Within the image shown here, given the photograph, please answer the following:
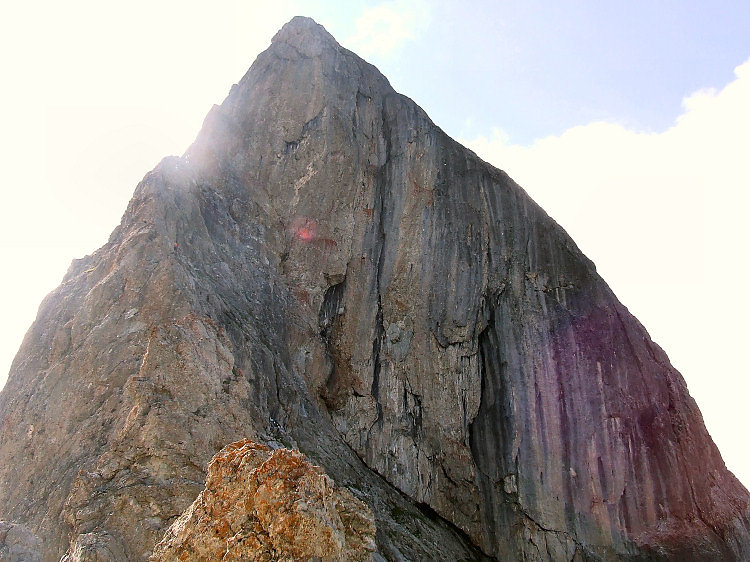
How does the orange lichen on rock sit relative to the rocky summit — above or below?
below

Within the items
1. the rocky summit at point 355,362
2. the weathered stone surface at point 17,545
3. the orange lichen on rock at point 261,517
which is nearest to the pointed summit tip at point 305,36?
the rocky summit at point 355,362

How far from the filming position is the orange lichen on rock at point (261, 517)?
10.8 metres

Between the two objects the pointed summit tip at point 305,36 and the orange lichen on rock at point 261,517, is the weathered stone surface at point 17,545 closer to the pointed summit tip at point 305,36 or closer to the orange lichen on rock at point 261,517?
the orange lichen on rock at point 261,517

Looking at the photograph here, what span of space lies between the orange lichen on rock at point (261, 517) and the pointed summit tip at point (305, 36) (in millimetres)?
26980

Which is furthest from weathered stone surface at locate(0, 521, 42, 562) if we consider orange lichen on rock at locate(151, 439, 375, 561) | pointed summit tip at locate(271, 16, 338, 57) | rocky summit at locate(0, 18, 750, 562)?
pointed summit tip at locate(271, 16, 338, 57)

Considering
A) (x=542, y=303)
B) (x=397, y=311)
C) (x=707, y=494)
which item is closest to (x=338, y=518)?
(x=397, y=311)

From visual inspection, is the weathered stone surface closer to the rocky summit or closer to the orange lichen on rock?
the rocky summit

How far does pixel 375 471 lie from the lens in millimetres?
24859

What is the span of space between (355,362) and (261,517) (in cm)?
1583

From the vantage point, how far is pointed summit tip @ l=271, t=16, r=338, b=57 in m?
33.5

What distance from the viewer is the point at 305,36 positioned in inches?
1344

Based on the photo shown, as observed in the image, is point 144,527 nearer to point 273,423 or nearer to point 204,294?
point 273,423

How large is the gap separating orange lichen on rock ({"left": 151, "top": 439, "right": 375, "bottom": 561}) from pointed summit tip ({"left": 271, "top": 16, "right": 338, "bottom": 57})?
2698 cm

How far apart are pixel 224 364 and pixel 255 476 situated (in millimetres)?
8657
